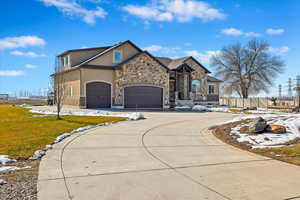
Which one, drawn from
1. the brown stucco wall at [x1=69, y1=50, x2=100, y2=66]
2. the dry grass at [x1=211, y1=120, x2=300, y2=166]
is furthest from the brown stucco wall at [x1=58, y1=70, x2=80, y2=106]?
the dry grass at [x1=211, y1=120, x2=300, y2=166]

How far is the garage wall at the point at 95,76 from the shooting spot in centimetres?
2291

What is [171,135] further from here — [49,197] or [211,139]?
[49,197]

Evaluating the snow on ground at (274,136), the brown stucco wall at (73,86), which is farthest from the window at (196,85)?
the snow on ground at (274,136)

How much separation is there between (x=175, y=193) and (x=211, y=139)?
5825 mm

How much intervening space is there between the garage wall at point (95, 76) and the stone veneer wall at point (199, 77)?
13.3 metres

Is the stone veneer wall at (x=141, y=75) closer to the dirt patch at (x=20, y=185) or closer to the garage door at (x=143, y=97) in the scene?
the garage door at (x=143, y=97)

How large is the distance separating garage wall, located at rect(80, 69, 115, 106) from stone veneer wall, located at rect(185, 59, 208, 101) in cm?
1325

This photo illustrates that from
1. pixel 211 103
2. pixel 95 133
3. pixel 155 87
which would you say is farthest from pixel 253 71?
pixel 95 133

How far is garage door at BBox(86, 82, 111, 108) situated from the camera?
76.8ft

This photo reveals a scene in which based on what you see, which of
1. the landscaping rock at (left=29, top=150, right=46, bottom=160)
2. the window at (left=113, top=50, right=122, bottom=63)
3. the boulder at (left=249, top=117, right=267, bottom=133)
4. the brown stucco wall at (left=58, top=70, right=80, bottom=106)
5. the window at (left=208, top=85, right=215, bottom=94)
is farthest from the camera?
the window at (left=208, top=85, right=215, bottom=94)

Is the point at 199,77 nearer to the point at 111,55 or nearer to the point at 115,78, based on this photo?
the point at 115,78

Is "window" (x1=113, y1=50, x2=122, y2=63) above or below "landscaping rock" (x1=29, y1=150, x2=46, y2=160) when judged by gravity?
above

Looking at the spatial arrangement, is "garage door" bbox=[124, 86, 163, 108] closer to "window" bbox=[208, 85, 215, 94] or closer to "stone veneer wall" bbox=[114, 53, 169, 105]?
"stone veneer wall" bbox=[114, 53, 169, 105]

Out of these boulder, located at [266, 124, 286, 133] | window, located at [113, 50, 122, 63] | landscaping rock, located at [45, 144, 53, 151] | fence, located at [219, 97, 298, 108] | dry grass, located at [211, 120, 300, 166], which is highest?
window, located at [113, 50, 122, 63]
